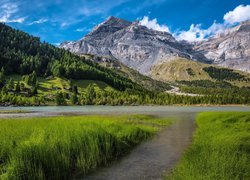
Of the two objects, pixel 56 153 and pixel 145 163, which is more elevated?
pixel 56 153

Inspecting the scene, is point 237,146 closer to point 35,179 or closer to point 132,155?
point 132,155

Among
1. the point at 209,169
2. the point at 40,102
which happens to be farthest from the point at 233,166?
the point at 40,102

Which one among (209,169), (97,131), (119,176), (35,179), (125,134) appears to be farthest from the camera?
(125,134)

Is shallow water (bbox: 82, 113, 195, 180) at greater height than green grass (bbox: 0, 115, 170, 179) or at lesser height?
lesser

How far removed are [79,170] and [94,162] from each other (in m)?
1.77

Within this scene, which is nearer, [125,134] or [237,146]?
[237,146]

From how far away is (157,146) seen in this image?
105 ft

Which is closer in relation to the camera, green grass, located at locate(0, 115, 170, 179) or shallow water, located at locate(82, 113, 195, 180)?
green grass, located at locate(0, 115, 170, 179)

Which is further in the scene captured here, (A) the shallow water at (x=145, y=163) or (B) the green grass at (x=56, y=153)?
(A) the shallow water at (x=145, y=163)

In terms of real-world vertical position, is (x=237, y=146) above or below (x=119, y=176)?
above

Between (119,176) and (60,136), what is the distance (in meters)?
5.98

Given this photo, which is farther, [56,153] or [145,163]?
[145,163]

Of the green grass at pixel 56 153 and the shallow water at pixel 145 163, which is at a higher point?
the green grass at pixel 56 153

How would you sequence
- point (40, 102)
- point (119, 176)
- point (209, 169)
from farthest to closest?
point (40, 102) < point (119, 176) < point (209, 169)
